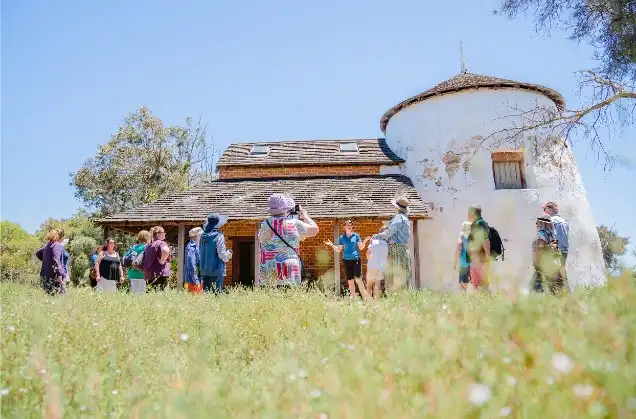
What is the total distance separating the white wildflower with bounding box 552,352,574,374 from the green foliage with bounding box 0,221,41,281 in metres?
32.8

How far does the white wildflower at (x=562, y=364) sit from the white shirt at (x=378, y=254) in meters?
5.61

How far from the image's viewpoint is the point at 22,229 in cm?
5419

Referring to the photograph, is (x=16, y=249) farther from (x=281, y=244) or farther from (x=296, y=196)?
(x=281, y=244)

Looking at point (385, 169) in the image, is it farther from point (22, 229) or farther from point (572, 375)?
point (22, 229)

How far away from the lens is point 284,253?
18.4ft

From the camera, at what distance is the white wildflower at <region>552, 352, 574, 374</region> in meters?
1.47

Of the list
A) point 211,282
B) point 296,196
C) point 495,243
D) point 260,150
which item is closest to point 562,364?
point 495,243

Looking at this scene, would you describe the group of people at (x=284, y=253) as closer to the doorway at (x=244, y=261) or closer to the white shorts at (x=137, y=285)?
the white shorts at (x=137, y=285)

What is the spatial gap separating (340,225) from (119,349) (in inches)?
469

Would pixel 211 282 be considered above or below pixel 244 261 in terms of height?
below

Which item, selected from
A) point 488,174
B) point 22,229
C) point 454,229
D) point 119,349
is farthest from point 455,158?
point 22,229

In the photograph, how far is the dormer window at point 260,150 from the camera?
18969 mm

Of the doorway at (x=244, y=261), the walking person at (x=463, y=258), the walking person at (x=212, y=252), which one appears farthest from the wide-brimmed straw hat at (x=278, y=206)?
the doorway at (x=244, y=261)

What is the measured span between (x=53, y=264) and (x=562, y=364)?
7.82 meters
